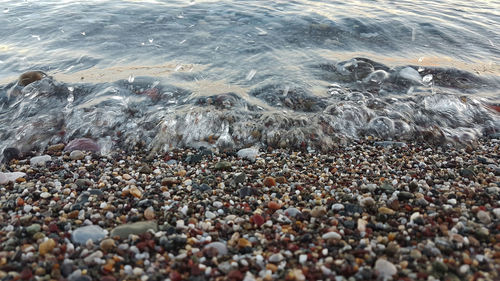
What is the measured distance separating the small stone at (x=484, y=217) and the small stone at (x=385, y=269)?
39.0 inches

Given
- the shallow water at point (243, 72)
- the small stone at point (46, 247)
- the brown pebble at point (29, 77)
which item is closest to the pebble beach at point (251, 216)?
the small stone at point (46, 247)

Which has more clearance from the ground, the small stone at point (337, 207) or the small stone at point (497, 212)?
the small stone at point (497, 212)

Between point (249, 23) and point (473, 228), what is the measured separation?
24.7ft

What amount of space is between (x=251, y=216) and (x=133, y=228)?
3.05 ft

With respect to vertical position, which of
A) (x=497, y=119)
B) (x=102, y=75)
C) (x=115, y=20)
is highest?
(x=115, y=20)

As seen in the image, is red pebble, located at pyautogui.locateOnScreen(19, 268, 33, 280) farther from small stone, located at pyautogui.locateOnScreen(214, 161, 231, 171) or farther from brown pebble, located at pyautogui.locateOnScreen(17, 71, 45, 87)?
brown pebble, located at pyautogui.locateOnScreen(17, 71, 45, 87)

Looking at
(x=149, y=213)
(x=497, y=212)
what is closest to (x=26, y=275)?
(x=149, y=213)

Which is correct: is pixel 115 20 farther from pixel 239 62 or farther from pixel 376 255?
pixel 376 255

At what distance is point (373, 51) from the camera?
25.4 ft

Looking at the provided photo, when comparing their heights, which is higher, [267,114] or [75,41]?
[75,41]

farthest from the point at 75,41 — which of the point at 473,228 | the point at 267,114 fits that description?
the point at 473,228

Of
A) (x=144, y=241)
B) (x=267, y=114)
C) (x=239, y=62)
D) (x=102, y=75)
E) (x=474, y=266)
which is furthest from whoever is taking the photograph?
(x=239, y=62)

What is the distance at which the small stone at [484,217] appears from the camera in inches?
104

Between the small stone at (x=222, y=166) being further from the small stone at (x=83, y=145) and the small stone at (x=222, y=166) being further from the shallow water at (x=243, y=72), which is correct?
the small stone at (x=83, y=145)
